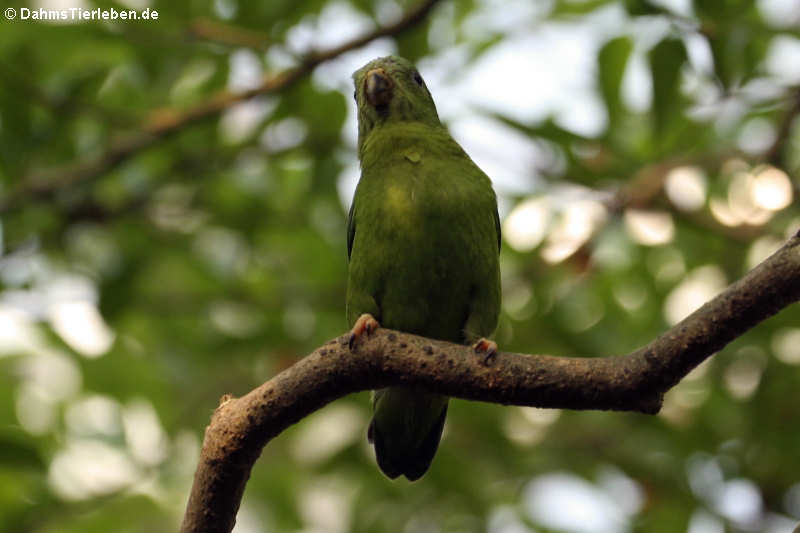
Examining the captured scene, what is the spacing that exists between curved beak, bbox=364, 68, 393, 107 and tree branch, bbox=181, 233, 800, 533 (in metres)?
1.90

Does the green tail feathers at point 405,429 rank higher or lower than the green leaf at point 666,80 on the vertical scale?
lower

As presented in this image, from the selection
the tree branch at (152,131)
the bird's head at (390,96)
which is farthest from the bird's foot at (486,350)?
the tree branch at (152,131)

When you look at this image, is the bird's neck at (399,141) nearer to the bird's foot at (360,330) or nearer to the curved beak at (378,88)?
the curved beak at (378,88)

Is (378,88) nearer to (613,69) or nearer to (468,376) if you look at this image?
(613,69)

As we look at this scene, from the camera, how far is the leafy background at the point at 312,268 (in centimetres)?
539

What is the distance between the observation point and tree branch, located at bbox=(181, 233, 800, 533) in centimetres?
274

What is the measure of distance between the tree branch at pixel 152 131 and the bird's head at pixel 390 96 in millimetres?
343

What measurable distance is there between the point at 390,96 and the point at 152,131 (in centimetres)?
156

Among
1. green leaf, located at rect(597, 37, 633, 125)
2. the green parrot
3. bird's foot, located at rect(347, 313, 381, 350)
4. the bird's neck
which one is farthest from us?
green leaf, located at rect(597, 37, 633, 125)

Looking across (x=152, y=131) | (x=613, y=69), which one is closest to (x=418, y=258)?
(x=613, y=69)

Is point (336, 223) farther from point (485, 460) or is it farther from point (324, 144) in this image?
point (485, 460)

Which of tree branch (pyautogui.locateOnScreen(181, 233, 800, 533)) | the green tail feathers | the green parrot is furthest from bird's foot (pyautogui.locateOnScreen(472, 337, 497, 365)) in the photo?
the green tail feathers

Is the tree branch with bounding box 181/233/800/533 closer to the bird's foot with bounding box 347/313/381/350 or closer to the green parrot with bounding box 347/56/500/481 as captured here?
the bird's foot with bounding box 347/313/381/350

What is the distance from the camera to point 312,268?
6.09 metres
